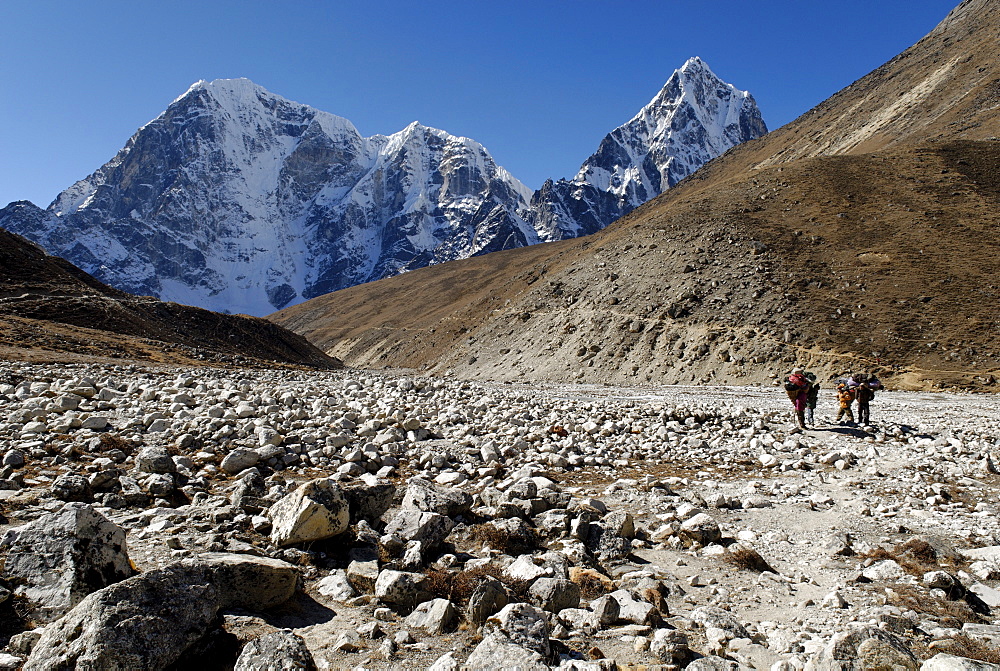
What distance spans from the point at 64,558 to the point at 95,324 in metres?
43.3

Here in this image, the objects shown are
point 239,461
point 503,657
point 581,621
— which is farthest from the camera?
point 239,461

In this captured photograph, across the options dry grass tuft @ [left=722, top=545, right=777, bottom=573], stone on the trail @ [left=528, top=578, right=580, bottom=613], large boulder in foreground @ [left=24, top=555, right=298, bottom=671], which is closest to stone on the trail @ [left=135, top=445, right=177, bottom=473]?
large boulder in foreground @ [left=24, top=555, right=298, bottom=671]

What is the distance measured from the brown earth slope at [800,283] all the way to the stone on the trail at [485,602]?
1267 inches

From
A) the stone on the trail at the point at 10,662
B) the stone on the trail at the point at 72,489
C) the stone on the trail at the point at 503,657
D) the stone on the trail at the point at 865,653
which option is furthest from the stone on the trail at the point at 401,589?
the stone on the trail at the point at 72,489

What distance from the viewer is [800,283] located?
134ft

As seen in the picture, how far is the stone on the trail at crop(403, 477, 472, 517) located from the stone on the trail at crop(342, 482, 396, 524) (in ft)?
0.85

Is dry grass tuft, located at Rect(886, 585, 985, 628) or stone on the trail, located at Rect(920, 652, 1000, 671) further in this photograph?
dry grass tuft, located at Rect(886, 585, 985, 628)

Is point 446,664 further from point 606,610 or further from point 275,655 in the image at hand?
point 606,610

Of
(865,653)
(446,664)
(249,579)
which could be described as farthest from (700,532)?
(249,579)

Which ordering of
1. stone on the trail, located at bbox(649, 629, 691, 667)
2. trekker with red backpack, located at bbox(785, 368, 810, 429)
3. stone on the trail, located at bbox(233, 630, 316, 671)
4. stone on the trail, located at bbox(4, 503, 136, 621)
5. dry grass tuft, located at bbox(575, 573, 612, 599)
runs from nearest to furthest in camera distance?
stone on the trail, located at bbox(233, 630, 316, 671), stone on the trail, located at bbox(4, 503, 136, 621), stone on the trail, located at bbox(649, 629, 691, 667), dry grass tuft, located at bbox(575, 573, 612, 599), trekker with red backpack, located at bbox(785, 368, 810, 429)

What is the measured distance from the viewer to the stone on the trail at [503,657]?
3.81 meters

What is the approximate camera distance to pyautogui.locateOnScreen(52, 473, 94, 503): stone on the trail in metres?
6.88

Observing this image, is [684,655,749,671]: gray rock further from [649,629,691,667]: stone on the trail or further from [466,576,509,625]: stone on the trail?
[466,576,509,625]: stone on the trail

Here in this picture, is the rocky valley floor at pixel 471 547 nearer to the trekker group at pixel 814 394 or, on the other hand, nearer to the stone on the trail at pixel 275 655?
the stone on the trail at pixel 275 655
